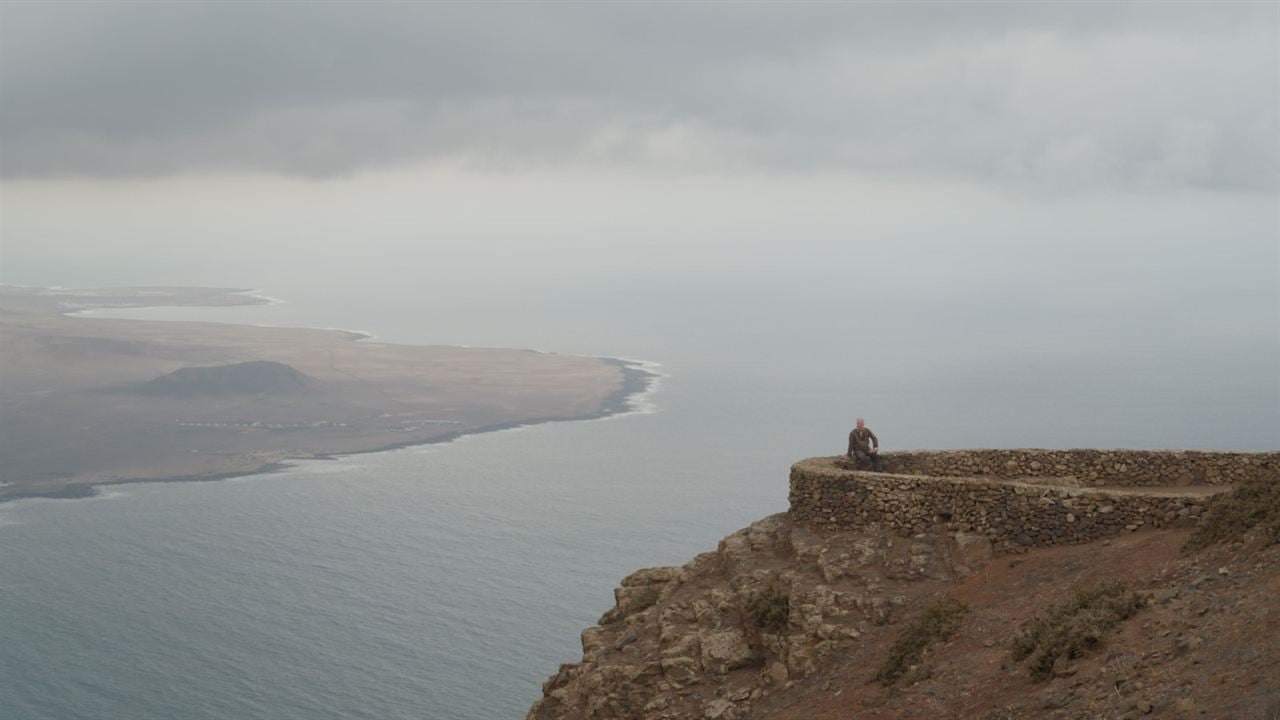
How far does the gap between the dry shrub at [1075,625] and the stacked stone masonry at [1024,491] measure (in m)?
4.01

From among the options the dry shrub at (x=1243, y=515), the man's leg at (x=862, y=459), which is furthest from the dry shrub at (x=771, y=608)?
the dry shrub at (x=1243, y=515)

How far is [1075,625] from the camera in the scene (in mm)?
22141

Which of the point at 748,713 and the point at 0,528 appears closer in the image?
the point at 748,713

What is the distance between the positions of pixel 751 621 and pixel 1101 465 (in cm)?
1009

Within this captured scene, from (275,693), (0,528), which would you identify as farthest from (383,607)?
(0,528)

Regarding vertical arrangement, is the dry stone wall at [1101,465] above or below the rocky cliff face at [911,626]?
above

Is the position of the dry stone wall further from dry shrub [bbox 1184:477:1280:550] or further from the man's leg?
dry shrub [bbox 1184:477:1280:550]

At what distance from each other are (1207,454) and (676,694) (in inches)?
576

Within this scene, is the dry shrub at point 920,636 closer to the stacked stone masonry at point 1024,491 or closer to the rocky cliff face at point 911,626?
the rocky cliff face at point 911,626

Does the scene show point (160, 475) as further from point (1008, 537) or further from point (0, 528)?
point (1008, 537)

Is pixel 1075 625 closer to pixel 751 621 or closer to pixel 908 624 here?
pixel 908 624

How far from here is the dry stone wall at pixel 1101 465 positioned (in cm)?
3016

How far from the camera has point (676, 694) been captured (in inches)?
1156

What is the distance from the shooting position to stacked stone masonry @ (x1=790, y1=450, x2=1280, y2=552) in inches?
1075
